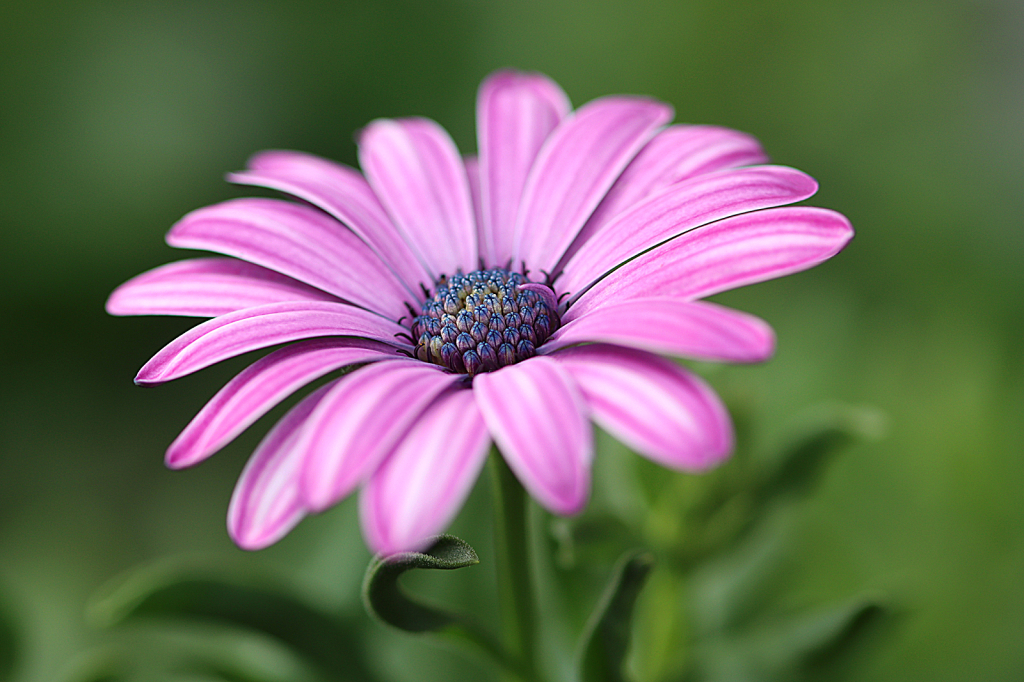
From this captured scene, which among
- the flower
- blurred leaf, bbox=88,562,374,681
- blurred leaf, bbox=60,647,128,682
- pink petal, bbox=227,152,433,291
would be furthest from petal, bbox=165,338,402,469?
blurred leaf, bbox=60,647,128,682

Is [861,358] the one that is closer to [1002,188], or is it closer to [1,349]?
[1002,188]

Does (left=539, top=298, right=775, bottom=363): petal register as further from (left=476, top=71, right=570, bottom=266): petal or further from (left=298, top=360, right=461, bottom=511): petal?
(left=476, top=71, right=570, bottom=266): petal

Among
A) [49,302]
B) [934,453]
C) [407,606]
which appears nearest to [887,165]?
[934,453]

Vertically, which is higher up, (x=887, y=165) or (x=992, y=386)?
(x=887, y=165)

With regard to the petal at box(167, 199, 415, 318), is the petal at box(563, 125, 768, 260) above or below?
below

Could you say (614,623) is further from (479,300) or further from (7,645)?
(7,645)

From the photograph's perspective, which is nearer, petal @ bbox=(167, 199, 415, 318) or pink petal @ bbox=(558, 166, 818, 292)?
pink petal @ bbox=(558, 166, 818, 292)
